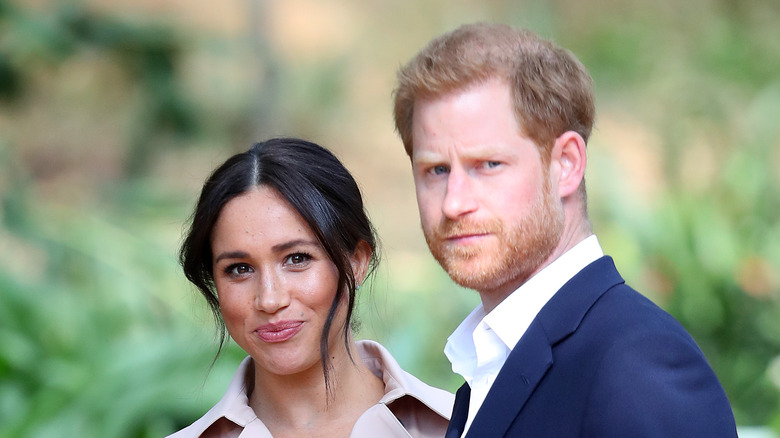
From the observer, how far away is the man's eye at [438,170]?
71.5 inches

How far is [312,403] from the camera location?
8.11ft

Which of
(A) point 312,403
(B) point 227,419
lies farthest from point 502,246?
(B) point 227,419

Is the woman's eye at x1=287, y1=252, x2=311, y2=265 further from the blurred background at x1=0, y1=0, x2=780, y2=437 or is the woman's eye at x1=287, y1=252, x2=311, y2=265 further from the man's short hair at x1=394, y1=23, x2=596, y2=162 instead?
the blurred background at x1=0, y1=0, x2=780, y2=437

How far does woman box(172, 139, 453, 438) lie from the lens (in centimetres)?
231

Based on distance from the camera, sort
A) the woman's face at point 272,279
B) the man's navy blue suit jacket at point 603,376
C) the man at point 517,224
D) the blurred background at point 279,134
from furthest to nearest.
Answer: the blurred background at point 279,134 < the woman's face at point 272,279 < the man at point 517,224 < the man's navy blue suit jacket at point 603,376

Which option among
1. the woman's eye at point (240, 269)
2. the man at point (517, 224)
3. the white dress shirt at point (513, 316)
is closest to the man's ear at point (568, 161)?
the man at point (517, 224)

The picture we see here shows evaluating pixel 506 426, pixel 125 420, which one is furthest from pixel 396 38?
pixel 506 426

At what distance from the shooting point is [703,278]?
4805 mm

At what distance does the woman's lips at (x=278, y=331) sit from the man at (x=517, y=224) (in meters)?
0.53

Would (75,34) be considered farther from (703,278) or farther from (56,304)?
(703,278)

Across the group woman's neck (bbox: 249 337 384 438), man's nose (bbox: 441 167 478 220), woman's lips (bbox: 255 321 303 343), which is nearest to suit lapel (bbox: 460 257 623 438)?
man's nose (bbox: 441 167 478 220)

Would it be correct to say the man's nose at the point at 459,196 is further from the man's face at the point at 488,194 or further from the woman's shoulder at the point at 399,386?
the woman's shoulder at the point at 399,386

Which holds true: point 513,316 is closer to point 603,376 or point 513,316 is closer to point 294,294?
point 603,376

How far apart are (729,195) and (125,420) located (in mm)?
3454
